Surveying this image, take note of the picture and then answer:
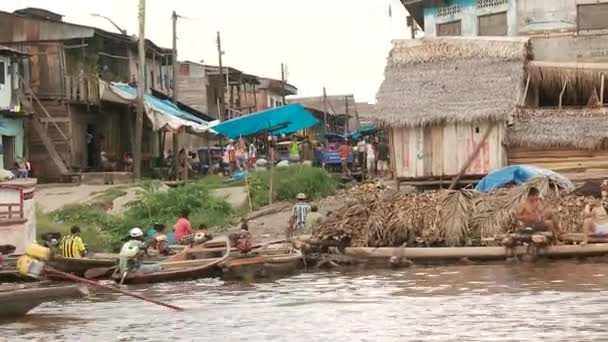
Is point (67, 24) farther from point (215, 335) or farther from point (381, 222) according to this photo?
point (215, 335)

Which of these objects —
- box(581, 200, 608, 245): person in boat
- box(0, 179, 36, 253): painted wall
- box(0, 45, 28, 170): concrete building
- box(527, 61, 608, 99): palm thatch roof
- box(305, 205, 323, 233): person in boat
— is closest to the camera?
box(581, 200, 608, 245): person in boat

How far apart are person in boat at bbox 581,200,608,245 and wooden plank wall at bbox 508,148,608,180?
4.71m

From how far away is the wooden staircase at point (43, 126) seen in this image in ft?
101

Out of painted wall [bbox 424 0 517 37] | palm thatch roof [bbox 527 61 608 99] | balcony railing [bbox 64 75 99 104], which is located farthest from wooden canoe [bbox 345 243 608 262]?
balcony railing [bbox 64 75 99 104]

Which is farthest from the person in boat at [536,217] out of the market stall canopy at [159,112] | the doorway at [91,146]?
the doorway at [91,146]

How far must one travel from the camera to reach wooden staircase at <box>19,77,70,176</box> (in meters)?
30.8

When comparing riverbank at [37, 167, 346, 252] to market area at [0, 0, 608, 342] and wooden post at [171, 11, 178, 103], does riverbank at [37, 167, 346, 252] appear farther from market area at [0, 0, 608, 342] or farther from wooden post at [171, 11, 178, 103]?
wooden post at [171, 11, 178, 103]

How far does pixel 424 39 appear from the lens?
25.0 metres

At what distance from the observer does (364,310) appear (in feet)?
45.0

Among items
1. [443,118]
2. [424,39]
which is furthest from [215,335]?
[424,39]

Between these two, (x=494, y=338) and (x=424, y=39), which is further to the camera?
(x=424, y=39)

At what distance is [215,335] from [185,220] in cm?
835

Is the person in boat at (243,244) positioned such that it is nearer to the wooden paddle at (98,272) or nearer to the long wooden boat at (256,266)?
the long wooden boat at (256,266)

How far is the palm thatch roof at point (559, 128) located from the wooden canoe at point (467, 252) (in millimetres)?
6001
